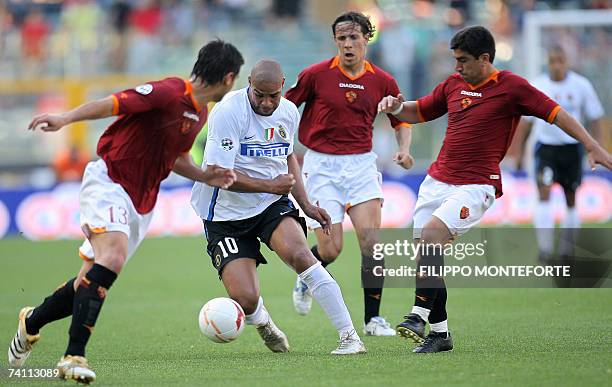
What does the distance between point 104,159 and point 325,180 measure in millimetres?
3139

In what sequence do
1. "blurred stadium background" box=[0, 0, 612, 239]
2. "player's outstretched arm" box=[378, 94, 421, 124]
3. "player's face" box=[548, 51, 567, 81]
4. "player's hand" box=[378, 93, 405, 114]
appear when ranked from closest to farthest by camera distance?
"player's hand" box=[378, 93, 405, 114] → "player's outstretched arm" box=[378, 94, 421, 124] → "player's face" box=[548, 51, 567, 81] → "blurred stadium background" box=[0, 0, 612, 239]

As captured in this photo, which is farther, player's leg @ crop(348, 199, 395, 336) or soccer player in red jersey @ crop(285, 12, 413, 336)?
soccer player in red jersey @ crop(285, 12, 413, 336)

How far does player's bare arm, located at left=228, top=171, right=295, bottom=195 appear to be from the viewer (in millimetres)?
8312

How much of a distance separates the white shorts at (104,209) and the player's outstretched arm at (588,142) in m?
3.33

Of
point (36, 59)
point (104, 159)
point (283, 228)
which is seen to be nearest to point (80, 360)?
point (104, 159)

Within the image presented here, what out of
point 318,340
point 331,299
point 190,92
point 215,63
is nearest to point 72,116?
point 190,92

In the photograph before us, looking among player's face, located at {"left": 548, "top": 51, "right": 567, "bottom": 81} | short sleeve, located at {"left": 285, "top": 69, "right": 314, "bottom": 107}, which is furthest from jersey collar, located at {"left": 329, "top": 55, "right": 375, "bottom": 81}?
player's face, located at {"left": 548, "top": 51, "right": 567, "bottom": 81}

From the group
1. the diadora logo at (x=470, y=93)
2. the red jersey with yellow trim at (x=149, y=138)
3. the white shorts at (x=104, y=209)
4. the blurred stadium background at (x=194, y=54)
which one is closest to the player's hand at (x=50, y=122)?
the red jersey with yellow trim at (x=149, y=138)

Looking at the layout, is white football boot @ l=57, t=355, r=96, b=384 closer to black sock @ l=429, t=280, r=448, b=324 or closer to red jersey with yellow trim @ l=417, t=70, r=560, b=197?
black sock @ l=429, t=280, r=448, b=324

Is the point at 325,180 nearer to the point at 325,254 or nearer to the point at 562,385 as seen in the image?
the point at 325,254

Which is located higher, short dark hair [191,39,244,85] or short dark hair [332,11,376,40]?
short dark hair [332,11,376,40]

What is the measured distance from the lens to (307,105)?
1045 centimetres

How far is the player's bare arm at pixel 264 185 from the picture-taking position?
27.3 ft

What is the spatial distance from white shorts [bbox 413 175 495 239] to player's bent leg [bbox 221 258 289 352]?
1.41 meters
